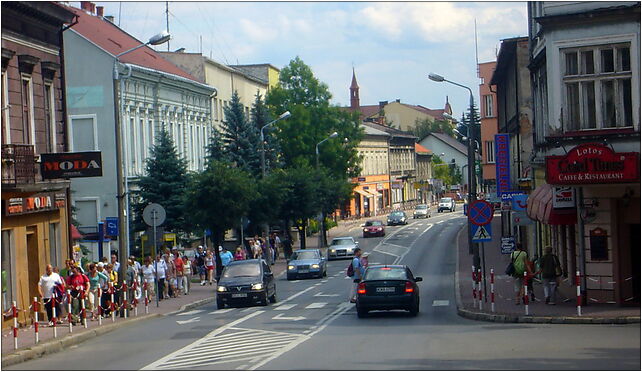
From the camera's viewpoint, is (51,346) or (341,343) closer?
(341,343)

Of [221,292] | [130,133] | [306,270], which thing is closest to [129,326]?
[221,292]

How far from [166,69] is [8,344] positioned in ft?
146

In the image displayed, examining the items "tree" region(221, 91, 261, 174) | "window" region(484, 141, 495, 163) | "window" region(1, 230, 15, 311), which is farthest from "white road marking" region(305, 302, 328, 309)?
"window" region(484, 141, 495, 163)

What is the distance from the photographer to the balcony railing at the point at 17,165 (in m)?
25.1

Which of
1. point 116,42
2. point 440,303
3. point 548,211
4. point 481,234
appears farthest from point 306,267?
point 548,211

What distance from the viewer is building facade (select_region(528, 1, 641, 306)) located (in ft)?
81.9

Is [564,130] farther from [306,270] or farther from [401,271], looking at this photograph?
[306,270]

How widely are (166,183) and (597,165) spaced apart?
105 ft

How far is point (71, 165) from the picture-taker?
2814cm

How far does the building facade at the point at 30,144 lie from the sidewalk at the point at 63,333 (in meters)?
1.74

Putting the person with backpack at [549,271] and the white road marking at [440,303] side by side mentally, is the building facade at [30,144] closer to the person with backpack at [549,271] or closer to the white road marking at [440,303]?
the white road marking at [440,303]

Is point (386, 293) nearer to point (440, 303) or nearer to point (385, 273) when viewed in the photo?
point (385, 273)

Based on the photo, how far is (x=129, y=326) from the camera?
27.8 m

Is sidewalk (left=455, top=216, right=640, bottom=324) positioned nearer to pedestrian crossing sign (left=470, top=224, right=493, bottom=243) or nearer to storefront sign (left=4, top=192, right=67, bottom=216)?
pedestrian crossing sign (left=470, top=224, right=493, bottom=243)
